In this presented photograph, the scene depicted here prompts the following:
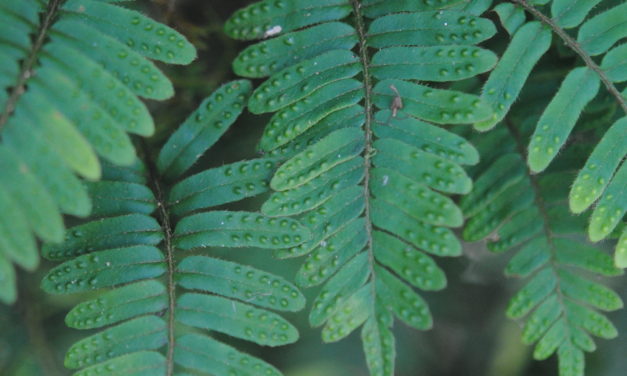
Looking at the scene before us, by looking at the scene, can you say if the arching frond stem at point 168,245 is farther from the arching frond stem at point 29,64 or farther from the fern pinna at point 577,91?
the fern pinna at point 577,91

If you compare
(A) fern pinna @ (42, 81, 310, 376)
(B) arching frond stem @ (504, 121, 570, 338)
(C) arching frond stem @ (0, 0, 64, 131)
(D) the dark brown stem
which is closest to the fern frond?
(B) arching frond stem @ (504, 121, 570, 338)

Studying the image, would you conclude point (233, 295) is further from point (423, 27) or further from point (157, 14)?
point (157, 14)

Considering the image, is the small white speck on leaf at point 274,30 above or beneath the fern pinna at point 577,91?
above

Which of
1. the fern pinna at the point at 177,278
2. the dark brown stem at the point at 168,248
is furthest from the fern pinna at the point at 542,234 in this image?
the dark brown stem at the point at 168,248

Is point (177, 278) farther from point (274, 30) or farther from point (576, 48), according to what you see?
point (576, 48)

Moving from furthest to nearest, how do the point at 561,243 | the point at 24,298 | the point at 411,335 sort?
the point at 411,335 → the point at 24,298 → the point at 561,243

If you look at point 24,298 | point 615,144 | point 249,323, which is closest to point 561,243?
point 615,144

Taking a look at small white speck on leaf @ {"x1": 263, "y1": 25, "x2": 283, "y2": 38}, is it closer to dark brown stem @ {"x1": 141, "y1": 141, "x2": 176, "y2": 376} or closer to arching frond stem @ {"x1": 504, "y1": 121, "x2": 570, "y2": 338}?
dark brown stem @ {"x1": 141, "y1": 141, "x2": 176, "y2": 376}
